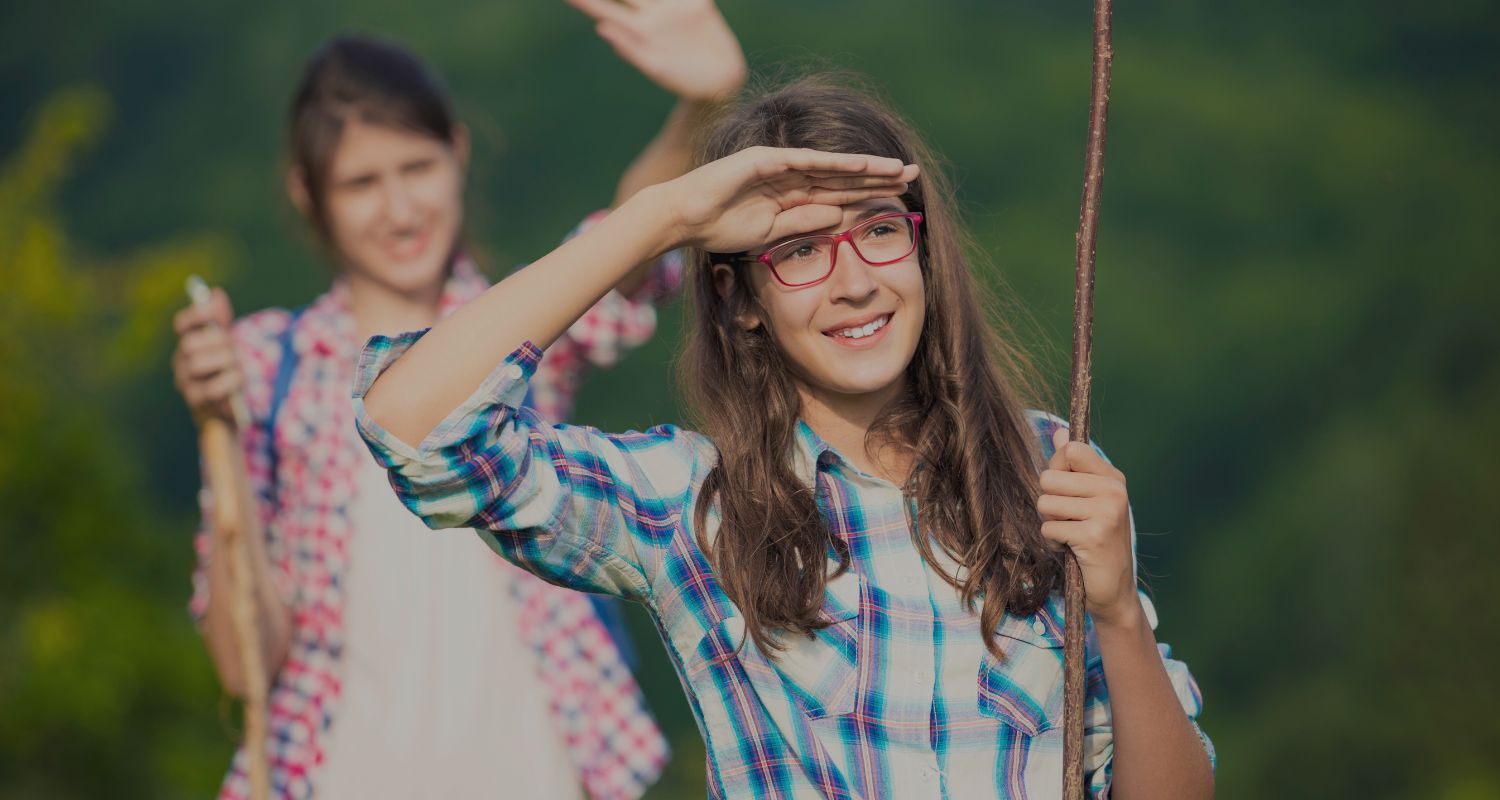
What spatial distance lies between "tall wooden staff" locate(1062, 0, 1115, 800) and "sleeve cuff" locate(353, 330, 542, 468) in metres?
0.53

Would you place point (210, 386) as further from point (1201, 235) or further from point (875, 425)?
point (1201, 235)

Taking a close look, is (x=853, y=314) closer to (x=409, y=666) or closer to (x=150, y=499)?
(x=409, y=666)

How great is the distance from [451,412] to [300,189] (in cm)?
162

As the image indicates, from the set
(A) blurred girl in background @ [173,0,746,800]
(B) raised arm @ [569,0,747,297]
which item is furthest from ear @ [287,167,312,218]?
(B) raised arm @ [569,0,747,297]

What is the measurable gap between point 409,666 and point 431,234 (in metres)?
0.73

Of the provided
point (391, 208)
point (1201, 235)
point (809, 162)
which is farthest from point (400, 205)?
point (1201, 235)

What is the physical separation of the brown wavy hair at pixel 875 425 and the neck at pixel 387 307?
1071 millimetres

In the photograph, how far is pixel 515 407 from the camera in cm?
177

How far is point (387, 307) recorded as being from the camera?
312 centimetres

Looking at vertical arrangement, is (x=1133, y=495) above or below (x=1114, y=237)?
below

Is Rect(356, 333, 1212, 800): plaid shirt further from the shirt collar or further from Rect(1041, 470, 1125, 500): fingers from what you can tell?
the shirt collar

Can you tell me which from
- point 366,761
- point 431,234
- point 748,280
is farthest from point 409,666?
point 748,280

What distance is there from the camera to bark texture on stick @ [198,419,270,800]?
2643 mm

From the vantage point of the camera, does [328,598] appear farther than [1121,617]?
Yes
